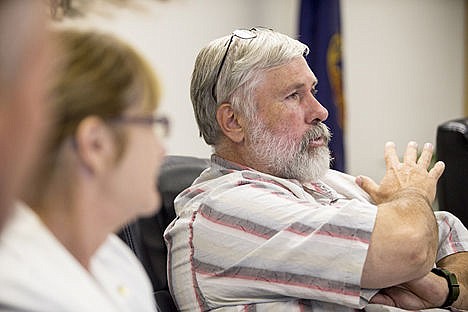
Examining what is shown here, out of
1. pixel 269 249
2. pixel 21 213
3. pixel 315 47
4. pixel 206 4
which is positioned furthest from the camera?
pixel 315 47

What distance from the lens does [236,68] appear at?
197 cm

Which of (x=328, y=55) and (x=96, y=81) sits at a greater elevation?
(x=96, y=81)

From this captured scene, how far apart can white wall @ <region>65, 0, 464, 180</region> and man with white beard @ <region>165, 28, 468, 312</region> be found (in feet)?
5.13

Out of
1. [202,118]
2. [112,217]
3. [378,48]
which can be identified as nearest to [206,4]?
[378,48]

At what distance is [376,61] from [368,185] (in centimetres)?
259

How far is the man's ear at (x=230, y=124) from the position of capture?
2.02 m

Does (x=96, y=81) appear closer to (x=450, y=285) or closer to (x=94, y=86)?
(x=94, y=86)

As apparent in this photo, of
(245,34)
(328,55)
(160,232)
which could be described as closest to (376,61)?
(328,55)

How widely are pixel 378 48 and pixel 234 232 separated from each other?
9.81ft

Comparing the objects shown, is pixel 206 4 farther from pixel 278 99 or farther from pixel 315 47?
pixel 278 99

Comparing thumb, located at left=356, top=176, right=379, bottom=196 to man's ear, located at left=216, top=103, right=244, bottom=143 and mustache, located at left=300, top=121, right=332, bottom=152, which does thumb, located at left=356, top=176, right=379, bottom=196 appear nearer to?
mustache, located at left=300, top=121, right=332, bottom=152

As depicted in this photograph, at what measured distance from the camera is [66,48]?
0.97m

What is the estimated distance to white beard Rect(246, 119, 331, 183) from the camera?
6.63ft

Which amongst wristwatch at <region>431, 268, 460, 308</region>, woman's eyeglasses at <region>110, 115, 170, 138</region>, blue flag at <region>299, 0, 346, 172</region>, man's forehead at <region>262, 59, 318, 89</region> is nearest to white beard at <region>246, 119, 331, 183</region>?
man's forehead at <region>262, 59, 318, 89</region>
